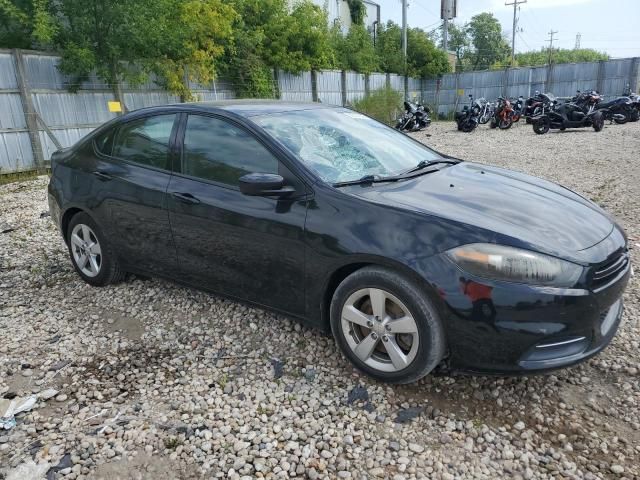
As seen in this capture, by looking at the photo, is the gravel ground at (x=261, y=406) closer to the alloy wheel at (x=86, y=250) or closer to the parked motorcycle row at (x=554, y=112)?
the alloy wheel at (x=86, y=250)

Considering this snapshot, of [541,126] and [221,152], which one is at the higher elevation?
[221,152]

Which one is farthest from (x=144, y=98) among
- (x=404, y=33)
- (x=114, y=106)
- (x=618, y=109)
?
(x=404, y=33)

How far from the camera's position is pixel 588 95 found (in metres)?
17.0

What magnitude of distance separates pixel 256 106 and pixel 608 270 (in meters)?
2.41

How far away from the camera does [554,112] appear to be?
53.7 ft

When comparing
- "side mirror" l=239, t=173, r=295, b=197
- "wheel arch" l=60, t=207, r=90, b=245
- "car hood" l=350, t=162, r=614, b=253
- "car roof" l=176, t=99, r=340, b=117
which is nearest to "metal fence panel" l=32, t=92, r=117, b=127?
"wheel arch" l=60, t=207, r=90, b=245

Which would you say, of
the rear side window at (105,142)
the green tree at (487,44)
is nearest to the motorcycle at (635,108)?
the rear side window at (105,142)

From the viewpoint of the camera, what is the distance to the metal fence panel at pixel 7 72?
34.1 ft

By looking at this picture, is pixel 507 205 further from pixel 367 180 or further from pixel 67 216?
pixel 67 216

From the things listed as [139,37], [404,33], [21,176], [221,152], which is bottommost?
[21,176]

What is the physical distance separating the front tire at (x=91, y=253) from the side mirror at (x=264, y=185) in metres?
1.75

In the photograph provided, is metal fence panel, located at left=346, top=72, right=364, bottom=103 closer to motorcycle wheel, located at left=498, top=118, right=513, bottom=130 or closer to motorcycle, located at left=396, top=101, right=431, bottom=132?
motorcycle, located at left=396, top=101, right=431, bottom=132

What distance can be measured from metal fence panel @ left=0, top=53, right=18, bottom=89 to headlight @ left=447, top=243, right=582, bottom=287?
1151 cm

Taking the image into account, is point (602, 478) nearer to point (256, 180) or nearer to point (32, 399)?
point (256, 180)
